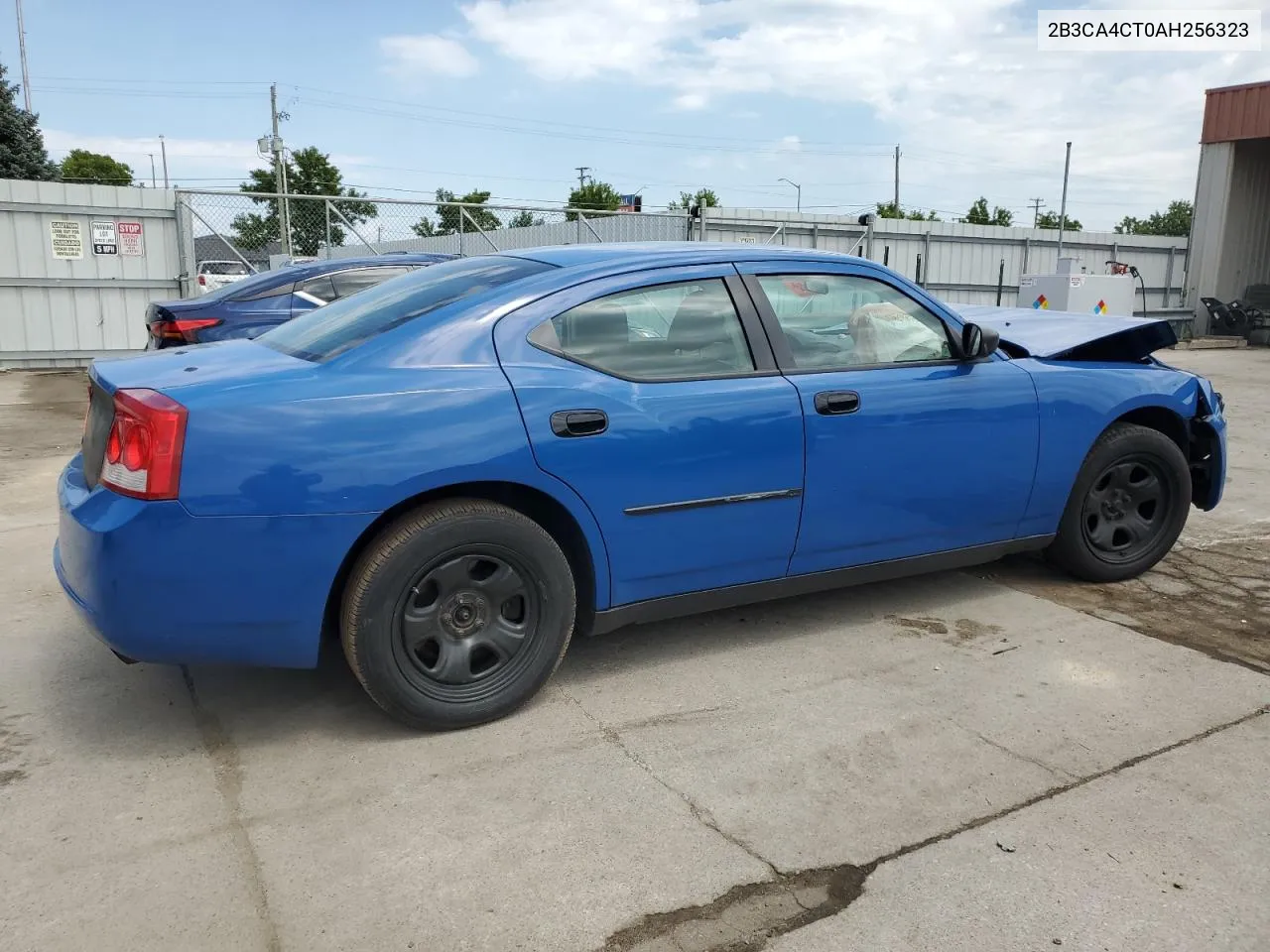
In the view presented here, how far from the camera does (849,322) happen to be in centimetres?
393

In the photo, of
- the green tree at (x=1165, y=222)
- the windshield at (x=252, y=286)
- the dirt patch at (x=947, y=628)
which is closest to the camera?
the dirt patch at (x=947, y=628)

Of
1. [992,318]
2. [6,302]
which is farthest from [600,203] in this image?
[992,318]

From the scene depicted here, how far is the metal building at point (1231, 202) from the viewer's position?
21203 mm

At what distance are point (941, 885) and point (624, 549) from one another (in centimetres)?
142

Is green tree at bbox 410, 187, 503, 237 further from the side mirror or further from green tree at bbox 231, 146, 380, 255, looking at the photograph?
the side mirror

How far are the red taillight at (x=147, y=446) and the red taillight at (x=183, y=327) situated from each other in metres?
5.26

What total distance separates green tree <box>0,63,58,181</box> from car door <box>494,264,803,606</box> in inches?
1127

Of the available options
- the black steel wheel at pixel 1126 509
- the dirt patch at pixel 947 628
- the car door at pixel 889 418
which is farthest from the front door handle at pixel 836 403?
the black steel wheel at pixel 1126 509

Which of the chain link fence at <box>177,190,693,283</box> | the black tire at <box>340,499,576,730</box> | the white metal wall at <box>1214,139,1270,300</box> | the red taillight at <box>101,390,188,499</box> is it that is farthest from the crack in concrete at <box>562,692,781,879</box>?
the white metal wall at <box>1214,139,1270,300</box>

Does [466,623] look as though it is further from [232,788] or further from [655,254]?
[655,254]

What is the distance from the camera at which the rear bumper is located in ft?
8.87

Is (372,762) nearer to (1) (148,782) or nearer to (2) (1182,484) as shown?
(1) (148,782)

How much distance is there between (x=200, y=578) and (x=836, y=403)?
2.24m

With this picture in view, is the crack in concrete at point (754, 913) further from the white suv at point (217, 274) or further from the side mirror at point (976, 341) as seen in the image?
the white suv at point (217, 274)
